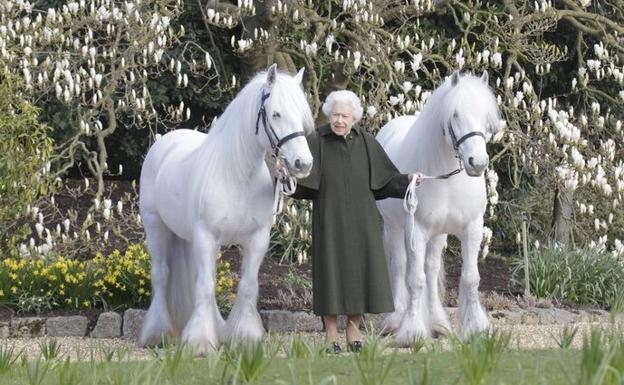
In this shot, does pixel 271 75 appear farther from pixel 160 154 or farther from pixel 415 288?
pixel 160 154

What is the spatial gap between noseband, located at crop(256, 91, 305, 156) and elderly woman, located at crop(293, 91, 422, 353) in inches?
13.0

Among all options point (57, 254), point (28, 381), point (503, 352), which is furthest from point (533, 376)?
point (57, 254)

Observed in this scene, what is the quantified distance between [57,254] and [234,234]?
3.56 m

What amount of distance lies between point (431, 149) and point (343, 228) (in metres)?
0.84

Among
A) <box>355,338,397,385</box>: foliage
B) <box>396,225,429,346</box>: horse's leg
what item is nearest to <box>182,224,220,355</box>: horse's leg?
<box>396,225,429,346</box>: horse's leg

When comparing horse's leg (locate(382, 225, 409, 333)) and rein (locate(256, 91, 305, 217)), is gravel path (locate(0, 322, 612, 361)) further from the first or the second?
rein (locate(256, 91, 305, 217))

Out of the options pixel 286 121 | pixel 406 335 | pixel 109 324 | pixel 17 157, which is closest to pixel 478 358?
pixel 286 121

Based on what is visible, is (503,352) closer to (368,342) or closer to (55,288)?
(368,342)

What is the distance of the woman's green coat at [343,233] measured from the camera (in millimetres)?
7035

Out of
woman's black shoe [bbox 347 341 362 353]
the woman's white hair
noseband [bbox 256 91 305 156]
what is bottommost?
woman's black shoe [bbox 347 341 362 353]

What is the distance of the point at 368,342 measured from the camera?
4.77m

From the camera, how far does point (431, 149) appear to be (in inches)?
295

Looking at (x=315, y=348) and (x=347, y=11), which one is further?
(x=347, y=11)

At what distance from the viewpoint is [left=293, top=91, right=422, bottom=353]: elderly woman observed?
704 centimetres
